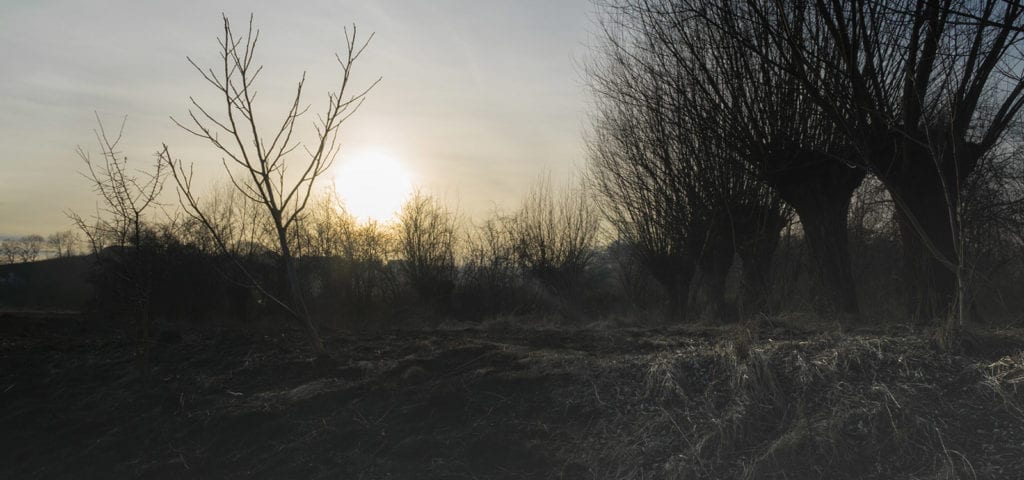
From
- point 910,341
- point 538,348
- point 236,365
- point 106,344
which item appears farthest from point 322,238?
point 910,341

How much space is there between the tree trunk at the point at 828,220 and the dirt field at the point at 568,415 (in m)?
2.35

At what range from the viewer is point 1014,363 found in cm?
373

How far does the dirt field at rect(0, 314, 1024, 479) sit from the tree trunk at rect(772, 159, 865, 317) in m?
2.35

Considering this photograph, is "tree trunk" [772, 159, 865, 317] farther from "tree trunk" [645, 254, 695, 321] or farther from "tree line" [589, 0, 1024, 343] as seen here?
"tree trunk" [645, 254, 695, 321]

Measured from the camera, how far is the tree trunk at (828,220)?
24.9 ft

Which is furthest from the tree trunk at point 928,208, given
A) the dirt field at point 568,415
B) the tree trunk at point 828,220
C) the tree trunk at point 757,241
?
the tree trunk at point 757,241

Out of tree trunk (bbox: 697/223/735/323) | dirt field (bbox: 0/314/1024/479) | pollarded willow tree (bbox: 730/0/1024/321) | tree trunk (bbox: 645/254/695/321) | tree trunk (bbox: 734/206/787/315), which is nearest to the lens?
dirt field (bbox: 0/314/1024/479)

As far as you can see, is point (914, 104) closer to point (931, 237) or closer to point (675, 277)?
point (931, 237)

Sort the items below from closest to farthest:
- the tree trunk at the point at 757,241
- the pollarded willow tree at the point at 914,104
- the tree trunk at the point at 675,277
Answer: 1. the pollarded willow tree at the point at 914,104
2. the tree trunk at the point at 757,241
3. the tree trunk at the point at 675,277

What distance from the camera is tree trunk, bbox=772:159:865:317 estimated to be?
758cm

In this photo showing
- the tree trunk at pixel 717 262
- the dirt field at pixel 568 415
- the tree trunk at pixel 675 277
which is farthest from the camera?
the tree trunk at pixel 675 277

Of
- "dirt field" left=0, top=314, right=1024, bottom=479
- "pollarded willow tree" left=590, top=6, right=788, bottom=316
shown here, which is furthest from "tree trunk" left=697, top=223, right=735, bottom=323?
"dirt field" left=0, top=314, right=1024, bottom=479

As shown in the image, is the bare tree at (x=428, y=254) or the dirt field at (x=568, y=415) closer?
the dirt field at (x=568, y=415)

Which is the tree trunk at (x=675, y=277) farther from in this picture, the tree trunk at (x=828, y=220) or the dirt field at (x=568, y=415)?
the dirt field at (x=568, y=415)
